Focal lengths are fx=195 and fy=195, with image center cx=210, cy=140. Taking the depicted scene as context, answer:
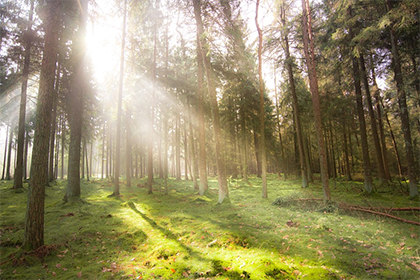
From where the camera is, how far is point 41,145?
5172 mm

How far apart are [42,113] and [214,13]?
10097 mm

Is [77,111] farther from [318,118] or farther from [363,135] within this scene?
[363,135]

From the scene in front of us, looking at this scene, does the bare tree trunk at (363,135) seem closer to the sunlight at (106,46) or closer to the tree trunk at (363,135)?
the tree trunk at (363,135)

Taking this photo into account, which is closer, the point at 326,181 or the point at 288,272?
the point at 288,272

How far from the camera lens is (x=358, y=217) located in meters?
7.79

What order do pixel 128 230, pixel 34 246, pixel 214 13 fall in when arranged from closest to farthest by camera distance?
pixel 34 246 < pixel 128 230 < pixel 214 13

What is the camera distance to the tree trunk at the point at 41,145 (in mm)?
5000

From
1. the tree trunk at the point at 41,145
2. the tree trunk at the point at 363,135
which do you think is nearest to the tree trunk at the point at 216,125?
the tree trunk at the point at 41,145

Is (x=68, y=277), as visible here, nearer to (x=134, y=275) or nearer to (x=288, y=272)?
(x=134, y=275)

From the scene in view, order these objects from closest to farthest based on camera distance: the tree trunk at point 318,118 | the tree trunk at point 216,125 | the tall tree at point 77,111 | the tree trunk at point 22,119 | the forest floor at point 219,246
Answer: the forest floor at point 219,246 → the tree trunk at point 318,118 → the tree trunk at point 216,125 → the tall tree at point 77,111 → the tree trunk at point 22,119

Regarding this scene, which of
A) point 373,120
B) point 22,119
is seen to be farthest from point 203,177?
point 22,119

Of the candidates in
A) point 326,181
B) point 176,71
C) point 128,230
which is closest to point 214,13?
point 176,71

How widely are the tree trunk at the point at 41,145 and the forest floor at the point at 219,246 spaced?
474 mm

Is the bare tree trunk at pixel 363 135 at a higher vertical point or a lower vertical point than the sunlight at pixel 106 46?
lower
